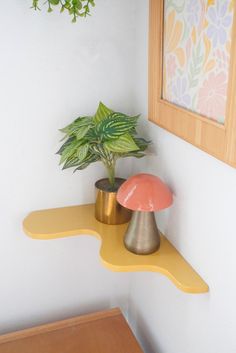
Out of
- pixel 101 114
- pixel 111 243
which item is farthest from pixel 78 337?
pixel 101 114

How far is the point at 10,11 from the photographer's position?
0.99 metres

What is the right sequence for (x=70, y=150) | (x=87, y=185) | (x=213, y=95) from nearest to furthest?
1. (x=213, y=95)
2. (x=70, y=150)
3. (x=87, y=185)

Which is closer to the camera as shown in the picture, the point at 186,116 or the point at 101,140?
the point at 186,116

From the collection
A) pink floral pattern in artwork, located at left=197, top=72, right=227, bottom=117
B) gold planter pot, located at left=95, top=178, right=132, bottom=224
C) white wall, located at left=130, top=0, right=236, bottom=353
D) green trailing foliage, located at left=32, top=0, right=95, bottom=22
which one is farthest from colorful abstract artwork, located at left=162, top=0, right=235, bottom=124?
gold planter pot, located at left=95, top=178, right=132, bottom=224

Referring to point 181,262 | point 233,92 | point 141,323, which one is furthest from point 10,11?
point 141,323

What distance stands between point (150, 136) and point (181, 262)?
14.6 inches

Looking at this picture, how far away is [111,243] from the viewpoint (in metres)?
1.04

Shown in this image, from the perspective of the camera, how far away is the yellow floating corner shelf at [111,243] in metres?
0.91

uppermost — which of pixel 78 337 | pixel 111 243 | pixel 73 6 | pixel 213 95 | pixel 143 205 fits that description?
pixel 73 6

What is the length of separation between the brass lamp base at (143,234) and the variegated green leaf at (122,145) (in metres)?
0.17

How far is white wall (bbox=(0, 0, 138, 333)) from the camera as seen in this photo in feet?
3.39

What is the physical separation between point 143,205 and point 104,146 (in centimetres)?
19

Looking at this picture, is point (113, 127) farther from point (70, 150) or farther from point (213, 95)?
point (213, 95)

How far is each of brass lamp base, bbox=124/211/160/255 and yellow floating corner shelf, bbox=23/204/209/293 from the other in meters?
0.02
